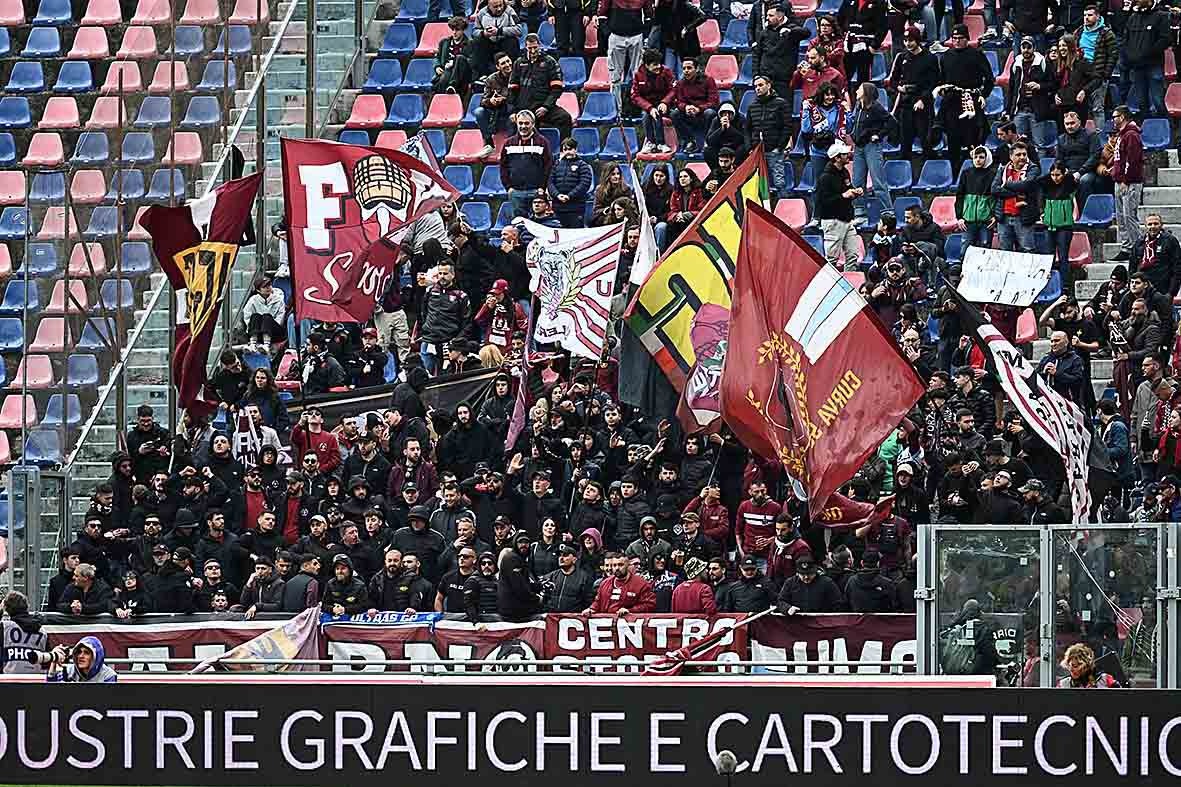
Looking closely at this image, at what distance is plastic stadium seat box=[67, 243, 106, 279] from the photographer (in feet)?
81.4

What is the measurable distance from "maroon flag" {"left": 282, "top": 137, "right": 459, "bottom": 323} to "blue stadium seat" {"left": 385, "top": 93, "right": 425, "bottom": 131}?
5.67 metres

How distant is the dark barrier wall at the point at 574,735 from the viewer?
15.5 meters

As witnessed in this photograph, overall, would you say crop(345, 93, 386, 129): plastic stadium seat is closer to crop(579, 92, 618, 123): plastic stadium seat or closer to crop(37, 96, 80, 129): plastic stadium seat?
crop(579, 92, 618, 123): plastic stadium seat

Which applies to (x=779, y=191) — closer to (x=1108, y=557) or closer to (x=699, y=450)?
(x=699, y=450)

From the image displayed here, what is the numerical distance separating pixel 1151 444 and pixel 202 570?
771 cm

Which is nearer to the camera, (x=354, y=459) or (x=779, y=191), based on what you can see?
(x=354, y=459)

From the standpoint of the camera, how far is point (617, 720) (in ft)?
52.4

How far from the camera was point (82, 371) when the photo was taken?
24625mm

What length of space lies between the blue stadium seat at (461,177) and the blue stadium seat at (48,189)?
4424 mm

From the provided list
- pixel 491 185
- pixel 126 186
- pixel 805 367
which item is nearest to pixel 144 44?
pixel 126 186

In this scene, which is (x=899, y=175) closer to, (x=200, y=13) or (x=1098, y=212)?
(x=1098, y=212)

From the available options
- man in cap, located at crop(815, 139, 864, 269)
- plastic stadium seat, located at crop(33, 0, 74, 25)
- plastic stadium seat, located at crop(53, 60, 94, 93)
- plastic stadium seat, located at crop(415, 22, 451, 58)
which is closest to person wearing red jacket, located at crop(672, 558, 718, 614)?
man in cap, located at crop(815, 139, 864, 269)

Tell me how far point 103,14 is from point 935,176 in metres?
10.7

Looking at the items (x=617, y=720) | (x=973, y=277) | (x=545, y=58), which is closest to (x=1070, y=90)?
(x=973, y=277)
